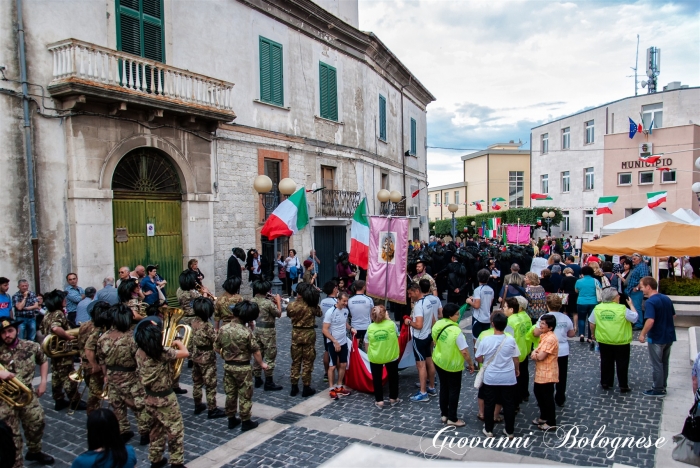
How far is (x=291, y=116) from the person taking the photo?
677 inches

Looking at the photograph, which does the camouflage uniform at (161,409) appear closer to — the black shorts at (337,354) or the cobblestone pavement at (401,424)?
the cobblestone pavement at (401,424)

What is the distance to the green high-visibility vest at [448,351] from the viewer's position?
244 inches

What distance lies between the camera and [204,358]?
688 centimetres

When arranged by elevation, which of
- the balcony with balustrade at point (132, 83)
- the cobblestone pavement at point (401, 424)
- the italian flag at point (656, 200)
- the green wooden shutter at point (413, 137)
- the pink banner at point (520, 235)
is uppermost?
the green wooden shutter at point (413, 137)

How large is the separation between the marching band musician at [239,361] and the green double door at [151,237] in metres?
6.95

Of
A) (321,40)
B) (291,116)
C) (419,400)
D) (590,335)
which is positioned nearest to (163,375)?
(419,400)

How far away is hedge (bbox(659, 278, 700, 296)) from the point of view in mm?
12518

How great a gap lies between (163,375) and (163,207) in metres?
8.88

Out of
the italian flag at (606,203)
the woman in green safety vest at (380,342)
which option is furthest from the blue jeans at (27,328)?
the italian flag at (606,203)

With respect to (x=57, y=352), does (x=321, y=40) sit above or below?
above

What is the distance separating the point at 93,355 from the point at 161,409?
160cm

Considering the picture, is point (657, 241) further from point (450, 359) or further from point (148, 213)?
point (148, 213)

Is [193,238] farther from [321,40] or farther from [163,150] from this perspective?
[321,40]

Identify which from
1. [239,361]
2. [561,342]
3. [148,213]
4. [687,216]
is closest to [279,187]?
[148,213]
